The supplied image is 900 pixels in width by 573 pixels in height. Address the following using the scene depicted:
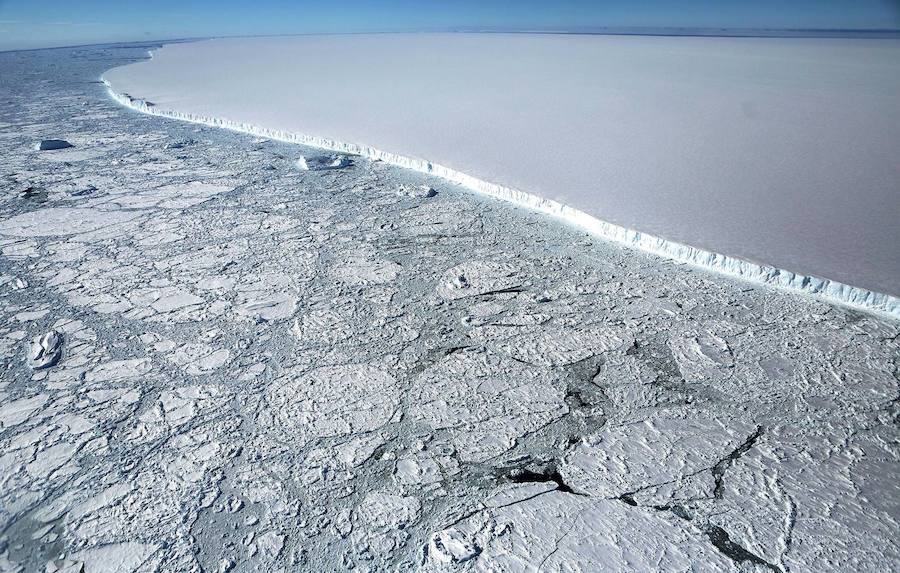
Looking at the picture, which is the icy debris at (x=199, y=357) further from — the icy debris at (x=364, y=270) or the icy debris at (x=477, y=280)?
the icy debris at (x=477, y=280)

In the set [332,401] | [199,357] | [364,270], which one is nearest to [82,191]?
[364,270]

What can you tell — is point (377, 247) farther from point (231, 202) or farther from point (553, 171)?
point (553, 171)

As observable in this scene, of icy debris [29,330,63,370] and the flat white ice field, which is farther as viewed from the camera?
the flat white ice field

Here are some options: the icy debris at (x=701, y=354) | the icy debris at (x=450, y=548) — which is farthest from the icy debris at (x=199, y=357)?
the icy debris at (x=701, y=354)

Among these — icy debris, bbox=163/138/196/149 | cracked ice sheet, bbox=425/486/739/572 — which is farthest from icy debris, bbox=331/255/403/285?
icy debris, bbox=163/138/196/149

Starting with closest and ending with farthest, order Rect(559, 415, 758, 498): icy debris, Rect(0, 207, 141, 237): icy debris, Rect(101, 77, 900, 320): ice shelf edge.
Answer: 1. Rect(559, 415, 758, 498): icy debris
2. Rect(101, 77, 900, 320): ice shelf edge
3. Rect(0, 207, 141, 237): icy debris

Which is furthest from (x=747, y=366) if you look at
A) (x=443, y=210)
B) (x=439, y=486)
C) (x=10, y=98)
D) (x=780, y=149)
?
(x=10, y=98)

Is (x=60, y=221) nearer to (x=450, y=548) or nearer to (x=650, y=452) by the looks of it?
(x=450, y=548)

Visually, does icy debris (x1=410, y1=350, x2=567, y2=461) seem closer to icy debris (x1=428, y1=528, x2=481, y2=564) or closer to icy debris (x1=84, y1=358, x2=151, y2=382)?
icy debris (x1=428, y1=528, x2=481, y2=564)
